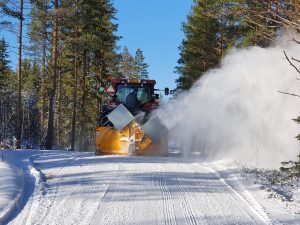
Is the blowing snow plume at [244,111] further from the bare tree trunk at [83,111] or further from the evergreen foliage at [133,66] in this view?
the evergreen foliage at [133,66]

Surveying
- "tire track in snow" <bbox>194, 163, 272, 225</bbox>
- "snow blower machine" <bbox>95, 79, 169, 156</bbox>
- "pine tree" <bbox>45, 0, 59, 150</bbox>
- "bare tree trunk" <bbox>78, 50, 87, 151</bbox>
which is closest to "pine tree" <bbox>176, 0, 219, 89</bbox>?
"bare tree trunk" <bbox>78, 50, 87, 151</bbox>

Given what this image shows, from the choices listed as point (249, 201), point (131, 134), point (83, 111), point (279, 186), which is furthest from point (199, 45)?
point (249, 201)

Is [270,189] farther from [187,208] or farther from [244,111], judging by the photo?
[244,111]

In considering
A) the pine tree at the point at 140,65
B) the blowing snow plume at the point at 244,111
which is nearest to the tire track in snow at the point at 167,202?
the blowing snow plume at the point at 244,111

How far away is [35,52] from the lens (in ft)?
94.0

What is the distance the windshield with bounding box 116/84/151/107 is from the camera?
15852 millimetres

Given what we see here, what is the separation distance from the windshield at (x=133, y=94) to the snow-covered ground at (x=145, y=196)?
5.45 m

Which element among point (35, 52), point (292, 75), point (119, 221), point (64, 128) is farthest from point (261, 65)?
point (64, 128)

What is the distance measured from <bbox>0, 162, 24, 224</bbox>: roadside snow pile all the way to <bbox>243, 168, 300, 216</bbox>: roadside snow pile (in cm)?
423

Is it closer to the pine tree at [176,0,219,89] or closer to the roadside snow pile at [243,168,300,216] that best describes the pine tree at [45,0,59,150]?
the pine tree at [176,0,219,89]

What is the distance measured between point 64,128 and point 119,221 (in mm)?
37497

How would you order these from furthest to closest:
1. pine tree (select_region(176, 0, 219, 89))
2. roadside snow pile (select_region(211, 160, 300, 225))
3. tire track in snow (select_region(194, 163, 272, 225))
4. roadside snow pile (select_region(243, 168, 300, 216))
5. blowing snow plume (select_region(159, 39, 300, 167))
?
pine tree (select_region(176, 0, 219, 89)) < blowing snow plume (select_region(159, 39, 300, 167)) < roadside snow pile (select_region(243, 168, 300, 216)) < roadside snow pile (select_region(211, 160, 300, 225)) < tire track in snow (select_region(194, 163, 272, 225))

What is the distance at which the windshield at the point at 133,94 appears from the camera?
52.0 feet

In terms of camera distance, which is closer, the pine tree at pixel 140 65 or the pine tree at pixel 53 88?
the pine tree at pixel 53 88
